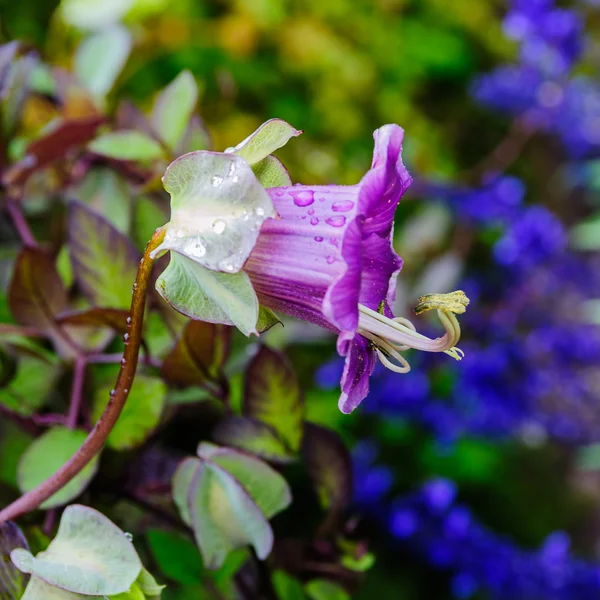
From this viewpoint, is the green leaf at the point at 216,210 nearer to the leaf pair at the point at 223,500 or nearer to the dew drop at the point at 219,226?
the dew drop at the point at 219,226

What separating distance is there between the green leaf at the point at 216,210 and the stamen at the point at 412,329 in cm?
6

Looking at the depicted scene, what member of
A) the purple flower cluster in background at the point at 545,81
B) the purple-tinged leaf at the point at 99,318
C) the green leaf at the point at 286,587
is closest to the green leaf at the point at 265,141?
the purple-tinged leaf at the point at 99,318

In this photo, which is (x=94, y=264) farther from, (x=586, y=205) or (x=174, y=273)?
(x=586, y=205)

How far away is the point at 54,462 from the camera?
0.35 metres

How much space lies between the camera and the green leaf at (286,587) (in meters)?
0.38

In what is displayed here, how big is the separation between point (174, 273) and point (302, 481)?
1.18 feet

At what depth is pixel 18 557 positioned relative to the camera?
276 mm

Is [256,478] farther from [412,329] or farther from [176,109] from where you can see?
[176,109]

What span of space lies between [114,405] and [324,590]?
0.18 metres

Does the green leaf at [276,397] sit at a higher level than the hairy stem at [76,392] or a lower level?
lower

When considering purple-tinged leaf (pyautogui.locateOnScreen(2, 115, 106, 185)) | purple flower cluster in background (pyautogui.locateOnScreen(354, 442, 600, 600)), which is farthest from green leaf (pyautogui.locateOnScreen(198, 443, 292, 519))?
purple flower cluster in background (pyautogui.locateOnScreen(354, 442, 600, 600))

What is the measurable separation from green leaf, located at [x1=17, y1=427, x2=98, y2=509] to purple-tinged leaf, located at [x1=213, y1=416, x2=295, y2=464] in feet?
0.23

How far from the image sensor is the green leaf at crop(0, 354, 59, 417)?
14.9 inches

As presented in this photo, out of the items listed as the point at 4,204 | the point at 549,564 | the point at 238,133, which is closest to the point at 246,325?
the point at 4,204
